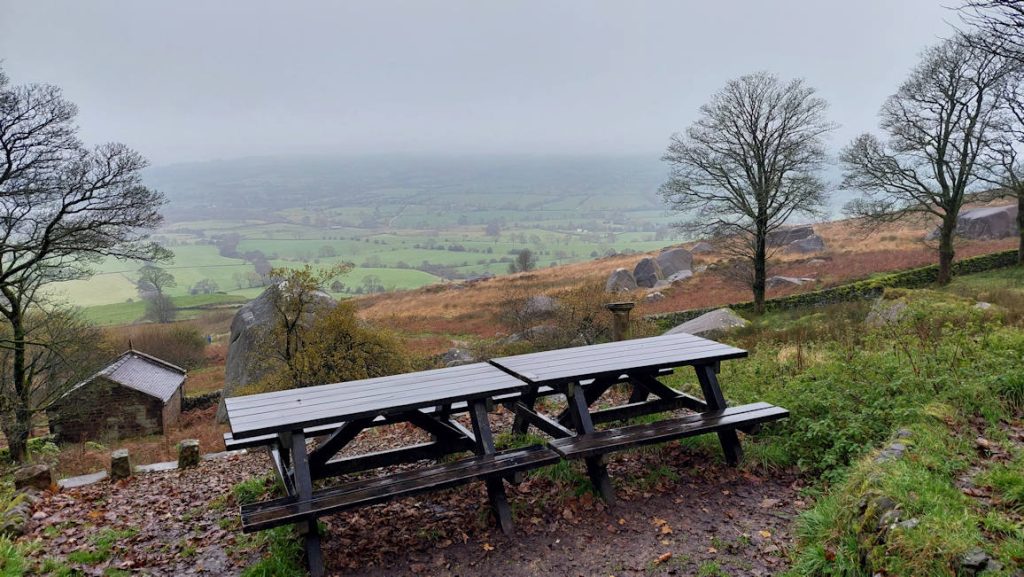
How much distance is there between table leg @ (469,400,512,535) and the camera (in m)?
5.08

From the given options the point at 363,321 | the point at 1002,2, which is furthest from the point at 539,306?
the point at 1002,2

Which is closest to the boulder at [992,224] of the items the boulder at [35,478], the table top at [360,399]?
the table top at [360,399]

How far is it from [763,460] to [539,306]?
17.9 m

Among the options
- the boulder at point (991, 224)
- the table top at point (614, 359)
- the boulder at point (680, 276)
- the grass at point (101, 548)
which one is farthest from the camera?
the boulder at point (680, 276)

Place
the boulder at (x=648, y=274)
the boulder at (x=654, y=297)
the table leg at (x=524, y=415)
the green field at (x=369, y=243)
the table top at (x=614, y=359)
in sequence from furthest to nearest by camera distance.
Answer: the green field at (x=369, y=243) → the boulder at (x=648, y=274) → the boulder at (x=654, y=297) → the table leg at (x=524, y=415) → the table top at (x=614, y=359)

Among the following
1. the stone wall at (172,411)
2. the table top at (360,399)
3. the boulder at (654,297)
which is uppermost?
the table top at (360,399)

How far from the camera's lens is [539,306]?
2377cm

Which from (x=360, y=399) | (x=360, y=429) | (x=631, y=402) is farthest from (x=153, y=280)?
(x=360, y=399)

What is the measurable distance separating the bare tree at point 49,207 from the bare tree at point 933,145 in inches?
1066

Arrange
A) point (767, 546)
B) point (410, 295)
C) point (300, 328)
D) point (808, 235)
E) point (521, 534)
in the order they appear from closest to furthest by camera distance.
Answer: point (767, 546) < point (521, 534) < point (300, 328) < point (808, 235) < point (410, 295)

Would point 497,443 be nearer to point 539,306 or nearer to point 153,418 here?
point 539,306

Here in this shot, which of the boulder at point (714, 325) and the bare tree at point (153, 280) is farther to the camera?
the bare tree at point (153, 280)

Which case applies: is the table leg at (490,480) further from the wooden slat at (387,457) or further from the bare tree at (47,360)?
the bare tree at (47,360)

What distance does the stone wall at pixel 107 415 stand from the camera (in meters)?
22.1
